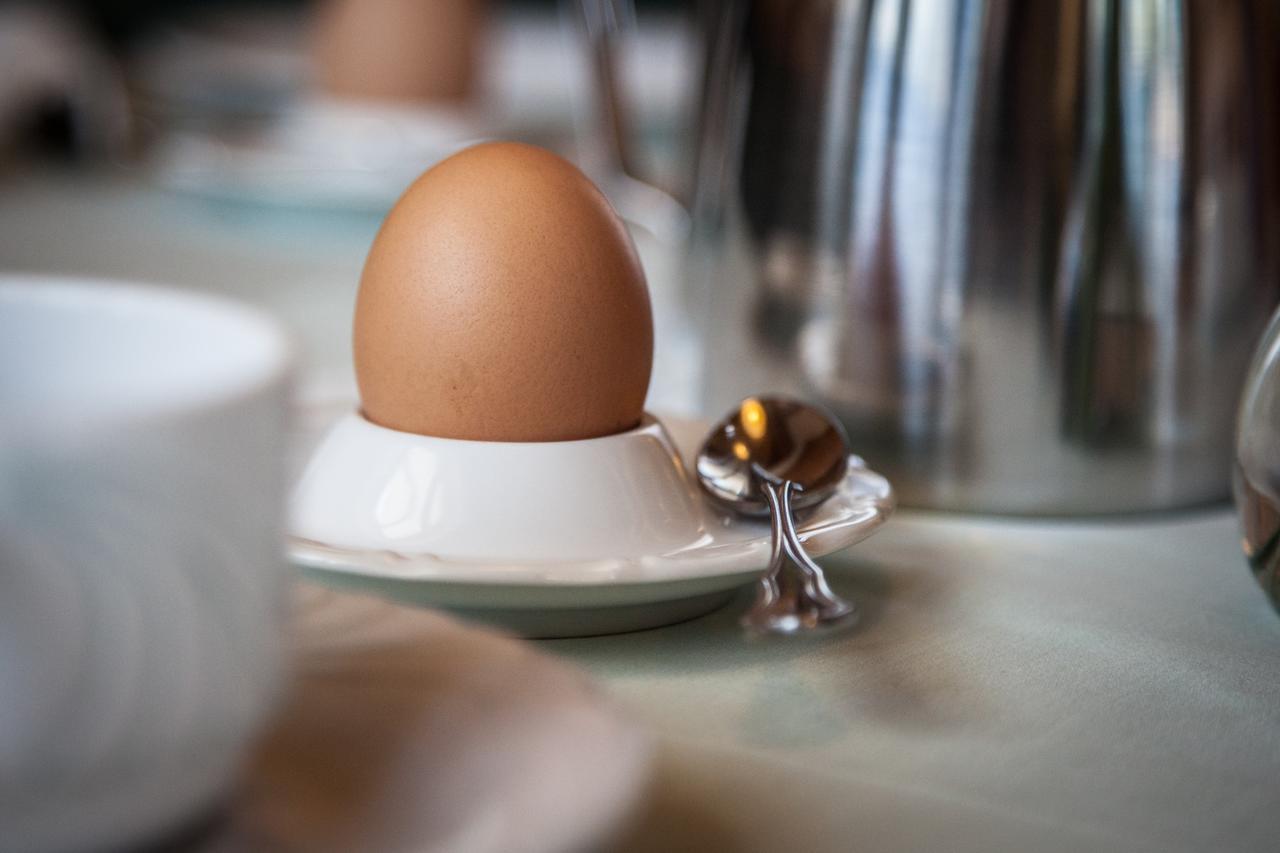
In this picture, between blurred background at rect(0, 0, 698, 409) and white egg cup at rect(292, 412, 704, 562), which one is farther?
blurred background at rect(0, 0, 698, 409)

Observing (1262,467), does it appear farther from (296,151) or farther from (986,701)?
(296,151)

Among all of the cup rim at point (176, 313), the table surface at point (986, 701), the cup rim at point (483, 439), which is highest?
the cup rim at point (176, 313)

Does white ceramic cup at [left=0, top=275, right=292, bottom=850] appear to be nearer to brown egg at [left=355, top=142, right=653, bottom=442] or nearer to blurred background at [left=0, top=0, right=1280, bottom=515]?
brown egg at [left=355, top=142, right=653, bottom=442]

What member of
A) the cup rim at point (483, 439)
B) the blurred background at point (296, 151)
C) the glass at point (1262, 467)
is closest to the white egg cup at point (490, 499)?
the cup rim at point (483, 439)

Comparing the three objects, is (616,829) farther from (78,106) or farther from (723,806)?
(78,106)

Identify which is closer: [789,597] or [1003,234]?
[789,597]

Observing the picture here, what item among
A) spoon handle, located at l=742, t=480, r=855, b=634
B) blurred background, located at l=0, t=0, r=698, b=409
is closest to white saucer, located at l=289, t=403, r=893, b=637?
spoon handle, located at l=742, t=480, r=855, b=634

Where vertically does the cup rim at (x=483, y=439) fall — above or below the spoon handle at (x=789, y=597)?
above

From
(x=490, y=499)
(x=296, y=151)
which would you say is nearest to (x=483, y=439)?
(x=490, y=499)

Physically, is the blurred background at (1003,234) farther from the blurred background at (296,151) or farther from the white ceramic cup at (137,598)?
the white ceramic cup at (137,598)
